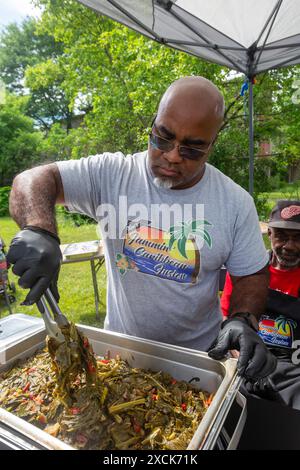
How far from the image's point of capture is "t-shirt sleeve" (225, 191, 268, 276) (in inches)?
62.8

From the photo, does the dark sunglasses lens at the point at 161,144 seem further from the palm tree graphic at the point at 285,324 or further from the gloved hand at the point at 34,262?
the palm tree graphic at the point at 285,324

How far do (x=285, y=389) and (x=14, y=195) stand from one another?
1.64m

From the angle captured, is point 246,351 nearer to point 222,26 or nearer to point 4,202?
point 222,26

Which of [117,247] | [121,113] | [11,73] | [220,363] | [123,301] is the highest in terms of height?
[11,73]

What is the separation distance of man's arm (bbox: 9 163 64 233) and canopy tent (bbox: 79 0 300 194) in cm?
201

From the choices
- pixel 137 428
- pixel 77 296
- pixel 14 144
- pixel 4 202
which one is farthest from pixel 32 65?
pixel 137 428

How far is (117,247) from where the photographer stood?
1.62 metres

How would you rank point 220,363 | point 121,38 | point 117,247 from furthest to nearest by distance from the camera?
point 121,38, point 117,247, point 220,363

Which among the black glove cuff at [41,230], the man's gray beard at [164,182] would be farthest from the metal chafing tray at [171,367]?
the man's gray beard at [164,182]

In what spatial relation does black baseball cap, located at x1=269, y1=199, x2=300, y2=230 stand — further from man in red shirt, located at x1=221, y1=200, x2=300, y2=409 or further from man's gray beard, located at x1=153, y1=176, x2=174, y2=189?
man's gray beard, located at x1=153, y1=176, x2=174, y2=189

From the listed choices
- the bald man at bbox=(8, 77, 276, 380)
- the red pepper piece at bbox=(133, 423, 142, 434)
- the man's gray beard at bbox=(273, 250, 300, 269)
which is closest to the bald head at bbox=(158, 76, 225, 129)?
the bald man at bbox=(8, 77, 276, 380)
